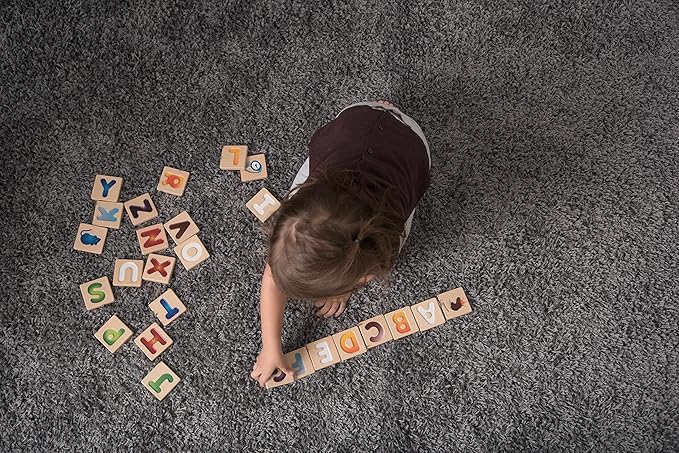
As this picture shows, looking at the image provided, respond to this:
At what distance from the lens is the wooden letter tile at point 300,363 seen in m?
1.17

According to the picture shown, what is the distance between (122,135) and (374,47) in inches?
22.6

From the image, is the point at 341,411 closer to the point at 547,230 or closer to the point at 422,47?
the point at 547,230

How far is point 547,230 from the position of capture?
124 cm

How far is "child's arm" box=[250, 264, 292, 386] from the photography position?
1.05 m

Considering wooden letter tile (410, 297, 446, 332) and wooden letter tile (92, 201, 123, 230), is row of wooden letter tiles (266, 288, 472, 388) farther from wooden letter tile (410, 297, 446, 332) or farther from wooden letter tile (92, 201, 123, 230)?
wooden letter tile (92, 201, 123, 230)

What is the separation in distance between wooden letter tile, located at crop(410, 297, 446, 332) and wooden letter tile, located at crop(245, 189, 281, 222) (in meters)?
0.34

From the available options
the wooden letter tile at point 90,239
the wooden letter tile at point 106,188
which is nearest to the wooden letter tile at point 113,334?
the wooden letter tile at point 90,239

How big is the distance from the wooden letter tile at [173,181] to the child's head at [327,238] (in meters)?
0.45

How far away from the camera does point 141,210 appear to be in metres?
1.25

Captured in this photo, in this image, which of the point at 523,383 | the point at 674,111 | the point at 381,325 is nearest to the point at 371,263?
the point at 381,325

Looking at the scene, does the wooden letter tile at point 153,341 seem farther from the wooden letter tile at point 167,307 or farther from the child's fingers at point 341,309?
the child's fingers at point 341,309

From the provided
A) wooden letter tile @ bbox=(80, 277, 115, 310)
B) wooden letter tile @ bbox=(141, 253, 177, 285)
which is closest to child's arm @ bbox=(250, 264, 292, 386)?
wooden letter tile @ bbox=(141, 253, 177, 285)

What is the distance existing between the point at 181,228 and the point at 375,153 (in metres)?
0.47

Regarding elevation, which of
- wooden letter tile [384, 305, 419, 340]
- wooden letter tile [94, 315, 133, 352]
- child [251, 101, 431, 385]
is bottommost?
wooden letter tile [94, 315, 133, 352]
